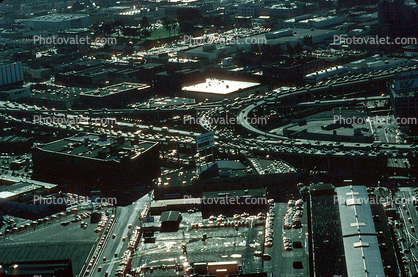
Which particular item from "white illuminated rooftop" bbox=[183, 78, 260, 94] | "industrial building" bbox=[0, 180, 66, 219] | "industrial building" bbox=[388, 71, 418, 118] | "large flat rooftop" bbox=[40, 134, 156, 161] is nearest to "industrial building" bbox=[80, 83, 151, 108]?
"white illuminated rooftop" bbox=[183, 78, 260, 94]

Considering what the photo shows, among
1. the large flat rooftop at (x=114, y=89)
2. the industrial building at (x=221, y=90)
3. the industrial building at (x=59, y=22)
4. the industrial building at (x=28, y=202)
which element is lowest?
the industrial building at (x=28, y=202)

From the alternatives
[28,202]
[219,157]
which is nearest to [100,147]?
[28,202]

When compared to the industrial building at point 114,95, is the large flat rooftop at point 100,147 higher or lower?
lower

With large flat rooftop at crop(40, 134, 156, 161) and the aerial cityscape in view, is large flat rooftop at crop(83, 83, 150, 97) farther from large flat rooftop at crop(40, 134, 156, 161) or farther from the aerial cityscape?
large flat rooftop at crop(40, 134, 156, 161)

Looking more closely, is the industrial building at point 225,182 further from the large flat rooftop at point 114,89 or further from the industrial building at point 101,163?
the large flat rooftop at point 114,89

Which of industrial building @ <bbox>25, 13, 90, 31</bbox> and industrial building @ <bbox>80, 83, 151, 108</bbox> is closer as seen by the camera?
industrial building @ <bbox>80, 83, 151, 108</bbox>

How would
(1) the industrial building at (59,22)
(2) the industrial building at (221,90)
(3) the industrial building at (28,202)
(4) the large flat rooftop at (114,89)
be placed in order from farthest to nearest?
(1) the industrial building at (59,22) < (4) the large flat rooftop at (114,89) < (2) the industrial building at (221,90) < (3) the industrial building at (28,202)

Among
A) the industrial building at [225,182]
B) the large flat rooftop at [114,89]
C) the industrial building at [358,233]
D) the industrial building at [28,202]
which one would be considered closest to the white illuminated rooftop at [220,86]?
the large flat rooftop at [114,89]
